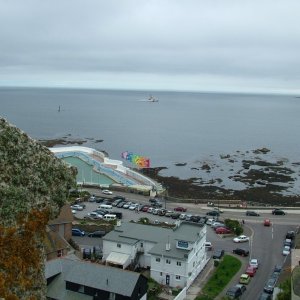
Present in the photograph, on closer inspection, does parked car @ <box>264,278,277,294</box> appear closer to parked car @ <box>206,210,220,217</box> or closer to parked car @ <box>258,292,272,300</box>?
parked car @ <box>258,292,272,300</box>

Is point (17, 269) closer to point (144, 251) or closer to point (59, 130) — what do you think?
point (144, 251)

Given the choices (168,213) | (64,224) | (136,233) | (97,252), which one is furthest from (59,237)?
(168,213)

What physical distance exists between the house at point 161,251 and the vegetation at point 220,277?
1214 mm

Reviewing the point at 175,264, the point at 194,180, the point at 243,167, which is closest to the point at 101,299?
the point at 175,264

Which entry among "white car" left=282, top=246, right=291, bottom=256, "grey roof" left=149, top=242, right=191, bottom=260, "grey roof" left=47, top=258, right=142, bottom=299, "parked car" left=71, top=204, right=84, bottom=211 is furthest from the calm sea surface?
"grey roof" left=47, top=258, right=142, bottom=299

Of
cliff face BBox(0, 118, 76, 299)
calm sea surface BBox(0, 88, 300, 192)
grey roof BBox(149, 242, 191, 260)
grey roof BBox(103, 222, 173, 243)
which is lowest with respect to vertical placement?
calm sea surface BBox(0, 88, 300, 192)

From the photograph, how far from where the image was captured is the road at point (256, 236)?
30.8 metres

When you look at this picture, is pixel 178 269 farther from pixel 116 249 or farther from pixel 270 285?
pixel 270 285

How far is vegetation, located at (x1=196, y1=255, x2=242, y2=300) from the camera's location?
26875mm

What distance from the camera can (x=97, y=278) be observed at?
23.3 meters

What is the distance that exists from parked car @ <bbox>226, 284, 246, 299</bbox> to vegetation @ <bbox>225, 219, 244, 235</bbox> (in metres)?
11.2

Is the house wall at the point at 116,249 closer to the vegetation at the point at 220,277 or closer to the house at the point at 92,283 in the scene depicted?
the vegetation at the point at 220,277

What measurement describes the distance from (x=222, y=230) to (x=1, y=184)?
36.1 m

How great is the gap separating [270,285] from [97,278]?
11.0 metres
